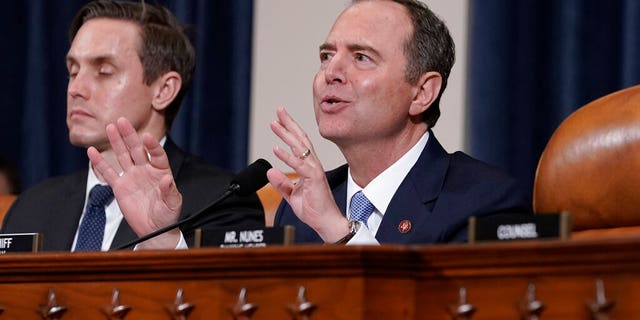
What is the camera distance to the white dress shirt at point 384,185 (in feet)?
8.02

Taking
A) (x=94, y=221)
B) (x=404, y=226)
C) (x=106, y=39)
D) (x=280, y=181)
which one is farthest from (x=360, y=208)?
(x=106, y=39)

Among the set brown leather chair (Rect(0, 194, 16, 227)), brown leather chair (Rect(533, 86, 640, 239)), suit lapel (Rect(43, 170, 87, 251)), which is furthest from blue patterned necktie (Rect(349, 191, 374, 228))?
brown leather chair (Rect(0, 194, 16, 227))

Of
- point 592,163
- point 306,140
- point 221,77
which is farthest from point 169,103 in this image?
point 592,163

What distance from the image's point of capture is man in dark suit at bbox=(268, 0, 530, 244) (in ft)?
7.39

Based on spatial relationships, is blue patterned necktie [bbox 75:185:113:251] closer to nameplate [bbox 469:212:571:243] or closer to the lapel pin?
the lapel pin

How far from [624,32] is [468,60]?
0.45m

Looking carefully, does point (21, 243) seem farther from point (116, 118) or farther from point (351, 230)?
point (116, 118)

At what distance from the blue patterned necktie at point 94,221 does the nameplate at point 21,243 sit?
2.59 feet

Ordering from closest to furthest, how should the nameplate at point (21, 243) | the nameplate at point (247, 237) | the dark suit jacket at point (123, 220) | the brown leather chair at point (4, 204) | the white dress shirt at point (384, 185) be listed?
the nameplate at point (247, 237) < the nameplate at point (21, 243) < the white dress shirt at point (384, 185) < the dark suit jacket at point (123, 220) < the brown leather chair at point (4, 204)

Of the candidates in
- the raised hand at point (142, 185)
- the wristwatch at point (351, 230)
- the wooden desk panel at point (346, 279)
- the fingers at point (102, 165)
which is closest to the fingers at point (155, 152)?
the raised hand at point (142, 185)

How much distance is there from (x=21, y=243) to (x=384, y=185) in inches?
31.0

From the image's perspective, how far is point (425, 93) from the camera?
2580 mm

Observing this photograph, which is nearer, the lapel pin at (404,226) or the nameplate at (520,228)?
the nameplate at (520,228)

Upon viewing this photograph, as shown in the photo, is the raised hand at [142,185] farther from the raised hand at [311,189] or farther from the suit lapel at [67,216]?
the suit lapel at [67,216]
